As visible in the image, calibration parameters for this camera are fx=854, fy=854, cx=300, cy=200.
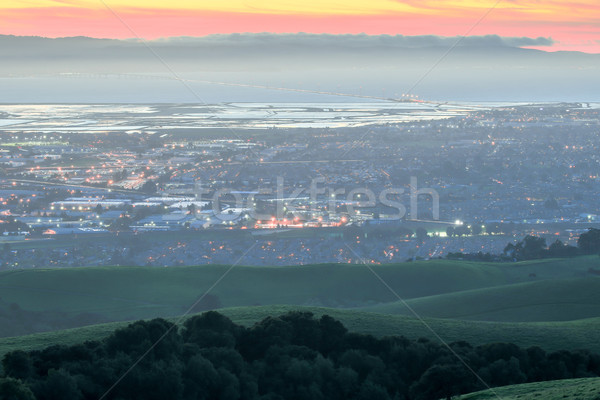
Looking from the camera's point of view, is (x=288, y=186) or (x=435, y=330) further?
(x=288, y=186)

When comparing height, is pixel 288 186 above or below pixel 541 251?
above

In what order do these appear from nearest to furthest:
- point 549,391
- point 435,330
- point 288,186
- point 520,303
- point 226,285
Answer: point 549,391, point 435,330, point 520,303, point 226,285, point 288,186

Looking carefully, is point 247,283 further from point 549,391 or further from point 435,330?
point 549,391

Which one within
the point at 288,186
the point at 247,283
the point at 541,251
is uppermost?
the point at 288,186

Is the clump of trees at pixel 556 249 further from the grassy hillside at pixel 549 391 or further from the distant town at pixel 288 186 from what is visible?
the grassy hillside at pixel 549 391

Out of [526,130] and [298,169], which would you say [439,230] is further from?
[526,130]

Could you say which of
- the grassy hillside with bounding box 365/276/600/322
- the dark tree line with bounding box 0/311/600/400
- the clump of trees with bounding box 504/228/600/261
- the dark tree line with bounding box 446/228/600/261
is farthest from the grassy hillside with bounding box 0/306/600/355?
the clump of trees with bounding box 504/228/600/261

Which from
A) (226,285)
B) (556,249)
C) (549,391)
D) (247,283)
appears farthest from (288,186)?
(549,391)

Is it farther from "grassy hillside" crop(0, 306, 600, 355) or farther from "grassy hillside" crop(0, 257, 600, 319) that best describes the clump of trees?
"grassy hillside" crop(0, 306, 600, 355)
